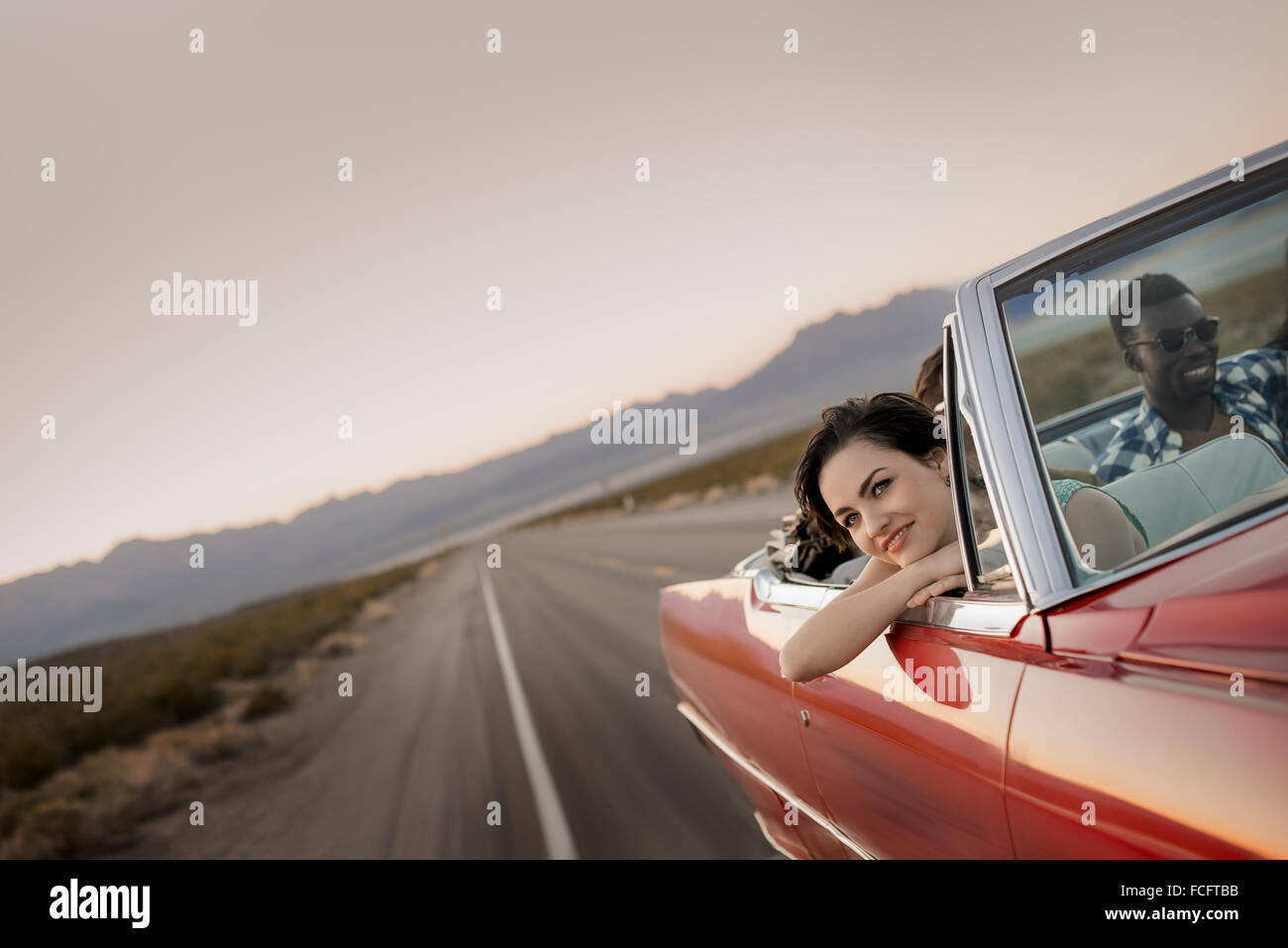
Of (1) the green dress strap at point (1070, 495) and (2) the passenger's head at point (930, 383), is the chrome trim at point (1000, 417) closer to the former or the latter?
(1) the green dress strap at point (1070, 495)

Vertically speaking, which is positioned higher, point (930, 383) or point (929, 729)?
point (930, 383)

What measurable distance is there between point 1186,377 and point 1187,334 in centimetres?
14

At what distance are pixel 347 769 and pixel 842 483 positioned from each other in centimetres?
653

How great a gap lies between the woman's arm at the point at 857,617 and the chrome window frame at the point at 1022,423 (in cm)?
36

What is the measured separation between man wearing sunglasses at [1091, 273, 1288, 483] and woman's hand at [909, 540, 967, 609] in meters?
0.87

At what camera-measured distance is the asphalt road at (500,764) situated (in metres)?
4.42

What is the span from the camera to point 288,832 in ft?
19.4

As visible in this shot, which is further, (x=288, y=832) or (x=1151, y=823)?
(x=288, y=832)

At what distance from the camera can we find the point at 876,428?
7.57 feet

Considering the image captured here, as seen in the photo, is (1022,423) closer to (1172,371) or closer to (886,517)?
(886,517)

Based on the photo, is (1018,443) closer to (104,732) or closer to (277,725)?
(277,725)

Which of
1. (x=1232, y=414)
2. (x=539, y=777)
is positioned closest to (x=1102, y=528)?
(x=1232, y=414)

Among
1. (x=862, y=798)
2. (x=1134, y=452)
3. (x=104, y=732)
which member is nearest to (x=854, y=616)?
(x=862, y=798)
